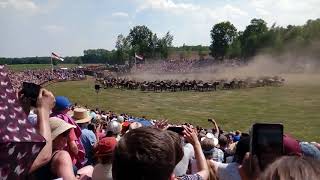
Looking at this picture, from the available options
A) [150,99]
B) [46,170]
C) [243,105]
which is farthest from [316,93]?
[46,170]

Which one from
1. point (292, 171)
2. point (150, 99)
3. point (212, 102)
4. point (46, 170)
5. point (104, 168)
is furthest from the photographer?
point (150, 99)

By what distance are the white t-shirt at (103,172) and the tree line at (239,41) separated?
81.8 m

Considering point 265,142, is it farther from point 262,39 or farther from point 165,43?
point 165,43

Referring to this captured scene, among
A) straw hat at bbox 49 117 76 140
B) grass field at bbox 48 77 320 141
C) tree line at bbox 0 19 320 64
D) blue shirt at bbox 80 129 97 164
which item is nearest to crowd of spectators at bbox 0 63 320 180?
straw hat at bbox 49 117 76 140

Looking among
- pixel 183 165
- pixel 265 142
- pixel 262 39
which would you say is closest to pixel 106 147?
pixel 183 165

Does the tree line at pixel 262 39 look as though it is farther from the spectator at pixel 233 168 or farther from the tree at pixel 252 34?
the spectator at pixel 233 168

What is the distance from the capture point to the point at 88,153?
682cm

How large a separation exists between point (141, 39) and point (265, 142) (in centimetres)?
12888

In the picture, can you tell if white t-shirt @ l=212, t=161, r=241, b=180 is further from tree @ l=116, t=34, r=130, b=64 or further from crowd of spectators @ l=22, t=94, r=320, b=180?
tree @ l=116, t=34, r=130, b=64

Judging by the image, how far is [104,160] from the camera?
4.29 m

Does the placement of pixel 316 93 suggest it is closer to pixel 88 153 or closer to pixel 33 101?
pixel 88 153

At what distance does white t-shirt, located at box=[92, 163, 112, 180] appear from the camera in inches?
163

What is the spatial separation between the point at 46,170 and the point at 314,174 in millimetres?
2508

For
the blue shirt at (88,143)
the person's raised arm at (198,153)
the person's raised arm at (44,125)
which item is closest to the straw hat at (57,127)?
the person's raised arm at (44,125)
